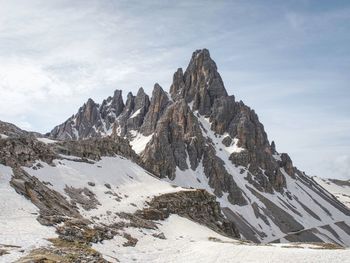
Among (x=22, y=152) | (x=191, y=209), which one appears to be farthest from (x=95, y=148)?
(x=191, y=209)

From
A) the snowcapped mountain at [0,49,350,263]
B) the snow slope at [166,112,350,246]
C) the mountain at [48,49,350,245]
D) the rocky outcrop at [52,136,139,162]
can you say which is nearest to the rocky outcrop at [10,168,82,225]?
the snowcapped mountain at [0,49,350,263]

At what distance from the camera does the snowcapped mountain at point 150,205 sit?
111ft

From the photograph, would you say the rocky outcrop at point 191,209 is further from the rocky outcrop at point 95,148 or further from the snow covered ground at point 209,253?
the snow covered ground at point 209,253

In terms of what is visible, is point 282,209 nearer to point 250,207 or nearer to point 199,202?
point 250,207

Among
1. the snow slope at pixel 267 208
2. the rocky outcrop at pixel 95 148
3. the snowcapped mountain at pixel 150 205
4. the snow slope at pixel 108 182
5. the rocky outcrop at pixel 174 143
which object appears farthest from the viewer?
the rocky outcrop at pixel 174 143

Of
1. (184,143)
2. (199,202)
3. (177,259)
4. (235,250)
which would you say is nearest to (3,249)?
(177,259)

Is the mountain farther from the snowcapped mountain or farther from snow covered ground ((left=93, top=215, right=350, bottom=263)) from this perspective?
snow covered ground ((left=93, top=215, right=350, bottom=263))

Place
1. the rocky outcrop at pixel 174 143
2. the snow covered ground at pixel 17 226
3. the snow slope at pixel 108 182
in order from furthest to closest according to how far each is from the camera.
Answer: the rocky outcrop at pixel 174 143, the snow slope at pixel 108 182, the snow covered ground at pixel 17 226

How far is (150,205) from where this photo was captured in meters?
69.2

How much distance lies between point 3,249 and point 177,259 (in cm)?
1547

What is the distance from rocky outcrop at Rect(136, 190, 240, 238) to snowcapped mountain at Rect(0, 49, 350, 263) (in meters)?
0.26

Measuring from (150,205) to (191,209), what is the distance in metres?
13.1

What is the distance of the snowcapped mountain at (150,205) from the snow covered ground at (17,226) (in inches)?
3.7

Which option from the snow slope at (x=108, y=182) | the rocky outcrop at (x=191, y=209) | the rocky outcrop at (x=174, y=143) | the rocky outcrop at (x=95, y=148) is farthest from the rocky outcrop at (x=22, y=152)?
the rocky outcrop at (x=174, y=143)
